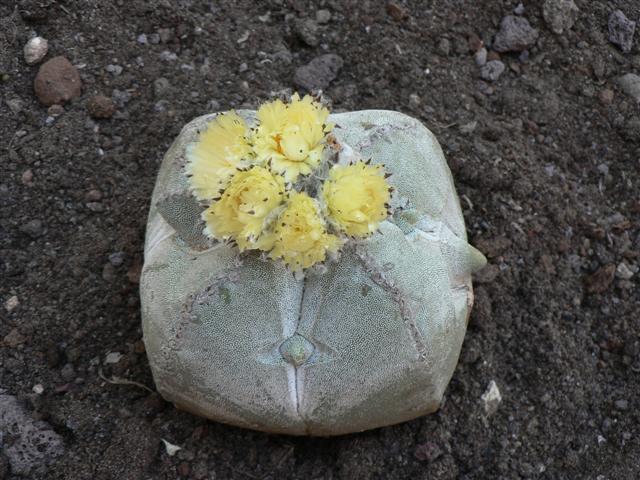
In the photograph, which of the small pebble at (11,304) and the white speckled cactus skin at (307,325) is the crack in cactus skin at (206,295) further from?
the small pebble at (11,304)

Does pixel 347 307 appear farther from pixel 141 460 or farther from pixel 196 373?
pixel 141 460

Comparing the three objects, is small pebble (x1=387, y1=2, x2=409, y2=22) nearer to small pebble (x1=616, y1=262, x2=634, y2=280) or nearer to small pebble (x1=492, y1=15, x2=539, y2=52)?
small pebble (x1=492, y1=15, x2=539, y2=52)

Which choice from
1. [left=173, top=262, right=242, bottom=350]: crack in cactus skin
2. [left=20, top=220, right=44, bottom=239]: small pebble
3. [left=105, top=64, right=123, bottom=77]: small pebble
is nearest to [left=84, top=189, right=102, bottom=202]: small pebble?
[left=20, top=220, right=44, bottom=239]: small pebble

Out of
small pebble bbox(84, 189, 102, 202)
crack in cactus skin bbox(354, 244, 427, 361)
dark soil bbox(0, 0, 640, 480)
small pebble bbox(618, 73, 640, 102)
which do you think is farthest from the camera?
small pebble bbox(618, 73, 640, 102)

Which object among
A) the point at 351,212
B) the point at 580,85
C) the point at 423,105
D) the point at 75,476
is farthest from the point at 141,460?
the point at 580,85

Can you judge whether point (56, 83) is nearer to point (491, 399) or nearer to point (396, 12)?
point (396, 12)

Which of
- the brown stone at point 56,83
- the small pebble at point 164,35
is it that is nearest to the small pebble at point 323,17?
the small pebble at point 164,35
